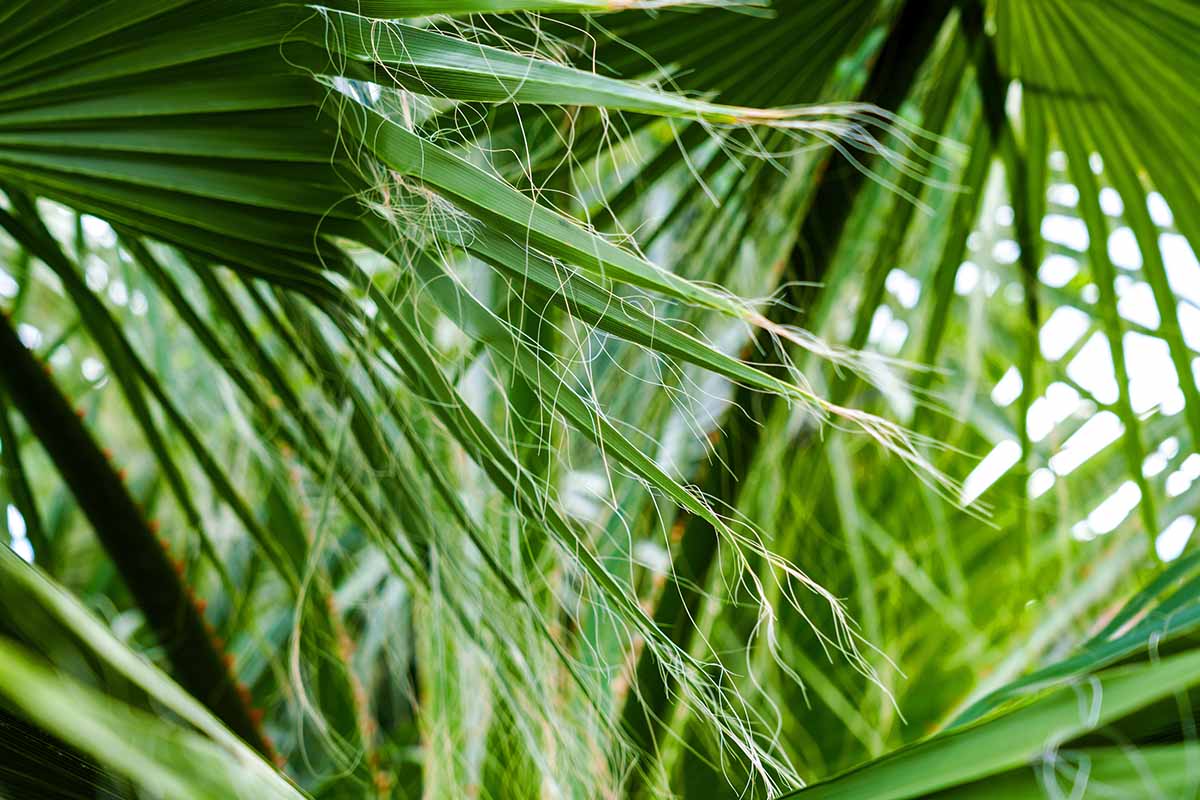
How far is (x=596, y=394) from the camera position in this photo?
53 centimetres

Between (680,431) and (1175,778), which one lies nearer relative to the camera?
(1175,778)

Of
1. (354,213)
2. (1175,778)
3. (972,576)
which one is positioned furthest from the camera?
(972,576)

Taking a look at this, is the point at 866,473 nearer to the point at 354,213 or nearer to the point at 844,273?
the point at 844,273

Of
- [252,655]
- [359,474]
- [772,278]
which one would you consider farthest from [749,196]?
[252,655]

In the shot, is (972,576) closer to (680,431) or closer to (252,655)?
(680,431)

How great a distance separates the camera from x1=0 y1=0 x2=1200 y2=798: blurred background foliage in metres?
0.26

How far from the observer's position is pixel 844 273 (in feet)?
2.26

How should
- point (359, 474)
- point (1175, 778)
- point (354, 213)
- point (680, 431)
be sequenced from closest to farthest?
1. point (1175, 778)
2. point (354, 213)
3. point (359, 474)
4. point (680, 431)

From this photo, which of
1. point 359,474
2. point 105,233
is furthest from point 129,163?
point 105,233

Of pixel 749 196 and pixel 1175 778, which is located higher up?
pixel 749 196

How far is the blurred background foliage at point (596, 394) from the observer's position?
26cm

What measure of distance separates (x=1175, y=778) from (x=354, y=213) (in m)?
0.31

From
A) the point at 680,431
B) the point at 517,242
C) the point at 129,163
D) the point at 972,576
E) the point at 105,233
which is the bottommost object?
the point at 972,576

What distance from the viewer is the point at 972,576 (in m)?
0.94
